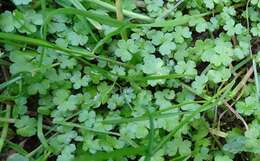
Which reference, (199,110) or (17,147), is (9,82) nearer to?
(17,147)


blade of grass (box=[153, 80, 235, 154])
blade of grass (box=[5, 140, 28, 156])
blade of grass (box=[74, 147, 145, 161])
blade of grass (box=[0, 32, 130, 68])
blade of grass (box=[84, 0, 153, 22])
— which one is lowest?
blade of grass (box=[5, 140, 28, 156])

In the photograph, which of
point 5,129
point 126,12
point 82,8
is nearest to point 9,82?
point 5,129

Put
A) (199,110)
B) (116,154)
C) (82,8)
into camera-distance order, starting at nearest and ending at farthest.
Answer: (116,154) < (199,110) < (82,8)

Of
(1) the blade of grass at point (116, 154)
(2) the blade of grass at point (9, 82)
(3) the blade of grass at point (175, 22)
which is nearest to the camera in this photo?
(1) the blade of grass at point (116, 154)

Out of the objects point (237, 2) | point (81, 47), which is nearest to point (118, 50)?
point (81, 47)

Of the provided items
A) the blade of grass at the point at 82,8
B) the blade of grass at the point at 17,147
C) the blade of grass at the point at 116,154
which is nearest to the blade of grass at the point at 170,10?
the blade of grass at the point at 82,8

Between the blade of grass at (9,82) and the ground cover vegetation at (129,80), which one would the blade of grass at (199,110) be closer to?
the ground cover vegetation at (129,80)

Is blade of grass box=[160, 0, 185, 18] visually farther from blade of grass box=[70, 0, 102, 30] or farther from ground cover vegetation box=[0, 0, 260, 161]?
blade of grass box=[70, 0, 102, 30]

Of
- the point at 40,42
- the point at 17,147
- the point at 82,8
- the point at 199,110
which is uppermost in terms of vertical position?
the point at 82,8

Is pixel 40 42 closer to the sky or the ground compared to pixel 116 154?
closer to the sky

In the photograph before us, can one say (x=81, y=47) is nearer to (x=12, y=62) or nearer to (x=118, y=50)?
(x=118, y=50)

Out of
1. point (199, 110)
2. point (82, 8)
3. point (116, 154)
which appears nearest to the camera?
point (116, 154)

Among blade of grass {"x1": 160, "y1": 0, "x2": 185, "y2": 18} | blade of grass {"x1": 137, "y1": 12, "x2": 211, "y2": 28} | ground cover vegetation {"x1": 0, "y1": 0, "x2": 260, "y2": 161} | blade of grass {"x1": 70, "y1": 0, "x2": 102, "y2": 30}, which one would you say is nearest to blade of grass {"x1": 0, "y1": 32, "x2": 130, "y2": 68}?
ground cover vegetation {"x1": 0, "y1": 0, "x2": 260, "y2": 161}
